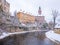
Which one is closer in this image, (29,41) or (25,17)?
(29,41)

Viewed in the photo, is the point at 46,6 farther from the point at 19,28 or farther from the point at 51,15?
the point at 19,28

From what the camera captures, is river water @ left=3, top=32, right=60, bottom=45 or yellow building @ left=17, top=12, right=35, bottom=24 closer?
river water @ left=3, top=32, right=60, bottom=45

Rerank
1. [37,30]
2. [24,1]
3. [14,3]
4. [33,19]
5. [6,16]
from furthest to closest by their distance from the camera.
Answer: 1. [37,30]
2. [6,16]
3. [33,19]
4. [14,3]
5. [24,1]

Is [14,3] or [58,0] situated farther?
[14,3]

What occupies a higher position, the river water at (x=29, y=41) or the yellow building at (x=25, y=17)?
the yellow building at (x=25, y=17)

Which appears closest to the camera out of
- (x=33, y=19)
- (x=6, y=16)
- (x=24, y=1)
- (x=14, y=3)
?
(x=24, y=1)

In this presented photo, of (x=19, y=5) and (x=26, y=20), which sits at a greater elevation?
(x=19, y=5)

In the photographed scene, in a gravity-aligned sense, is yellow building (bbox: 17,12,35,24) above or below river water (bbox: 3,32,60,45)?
above

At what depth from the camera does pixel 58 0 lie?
743cm

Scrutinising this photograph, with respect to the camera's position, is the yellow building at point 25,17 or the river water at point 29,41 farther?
the yellow building at point 25,17

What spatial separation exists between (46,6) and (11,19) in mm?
6155

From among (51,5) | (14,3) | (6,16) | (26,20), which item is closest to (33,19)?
(26,20)

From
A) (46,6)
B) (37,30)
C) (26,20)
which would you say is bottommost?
(37,30)

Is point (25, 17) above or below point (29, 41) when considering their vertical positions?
above
